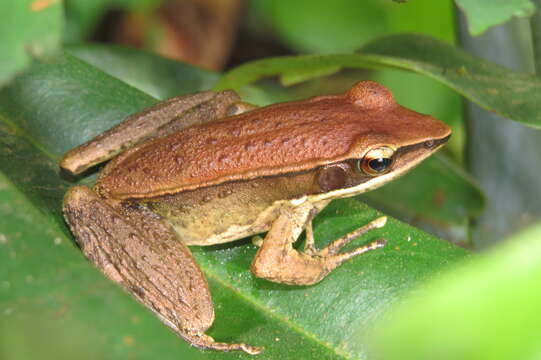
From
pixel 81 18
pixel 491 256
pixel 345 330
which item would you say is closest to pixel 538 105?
pixel 345 330

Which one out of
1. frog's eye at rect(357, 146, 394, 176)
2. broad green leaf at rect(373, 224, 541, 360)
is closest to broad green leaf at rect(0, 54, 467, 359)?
frog's eye at rect(357, 146, 394, 176)

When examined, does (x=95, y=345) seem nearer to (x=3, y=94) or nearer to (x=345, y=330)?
(x=345, y=330)

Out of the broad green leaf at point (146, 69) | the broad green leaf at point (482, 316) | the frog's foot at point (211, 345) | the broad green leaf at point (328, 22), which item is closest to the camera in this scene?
the broad green leaf at point (482, 316)

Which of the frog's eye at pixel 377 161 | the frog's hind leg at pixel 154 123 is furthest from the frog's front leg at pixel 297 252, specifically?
the frog's hind leg at pixel 154 123

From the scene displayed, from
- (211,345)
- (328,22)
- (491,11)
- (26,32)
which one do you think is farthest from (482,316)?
(328,22)

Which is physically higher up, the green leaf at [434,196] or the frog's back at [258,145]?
the frog's back at [258,145]

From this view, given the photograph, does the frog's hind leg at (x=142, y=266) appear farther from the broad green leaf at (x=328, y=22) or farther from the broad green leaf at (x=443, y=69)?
the broad green leaf at (x=328, y=22)
